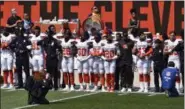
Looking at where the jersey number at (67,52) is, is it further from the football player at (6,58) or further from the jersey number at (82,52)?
the football player at (6,58)

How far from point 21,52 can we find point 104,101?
4588 millimetres

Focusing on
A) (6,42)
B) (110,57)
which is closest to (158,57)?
(110,57)

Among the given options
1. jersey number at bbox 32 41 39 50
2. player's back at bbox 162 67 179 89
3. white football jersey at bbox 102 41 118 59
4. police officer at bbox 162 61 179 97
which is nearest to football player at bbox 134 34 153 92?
white football jersey at bbox 102 41 118 59

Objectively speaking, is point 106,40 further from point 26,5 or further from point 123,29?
point 26,5

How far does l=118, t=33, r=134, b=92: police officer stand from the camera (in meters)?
20.6

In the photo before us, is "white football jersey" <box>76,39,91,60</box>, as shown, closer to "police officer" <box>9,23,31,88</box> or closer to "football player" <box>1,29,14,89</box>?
"police officer" <box>9,23,31,88</box>

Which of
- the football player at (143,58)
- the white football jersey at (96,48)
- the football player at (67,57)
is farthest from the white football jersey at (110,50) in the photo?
the football player at (67,57)

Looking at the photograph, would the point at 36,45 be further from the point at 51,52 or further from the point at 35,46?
the point at 51,52

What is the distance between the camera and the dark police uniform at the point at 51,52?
69.9 ft

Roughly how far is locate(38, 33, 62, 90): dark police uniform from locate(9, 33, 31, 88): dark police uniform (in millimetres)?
604

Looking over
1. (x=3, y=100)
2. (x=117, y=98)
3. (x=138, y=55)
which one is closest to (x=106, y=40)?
(x=138, y=55)

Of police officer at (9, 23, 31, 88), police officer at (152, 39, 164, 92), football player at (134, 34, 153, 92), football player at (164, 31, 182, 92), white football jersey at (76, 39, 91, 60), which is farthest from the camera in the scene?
police officer at (9, 23, 31, 88)

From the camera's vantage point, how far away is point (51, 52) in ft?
69.9

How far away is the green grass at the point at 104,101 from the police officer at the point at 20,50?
1836 mm
